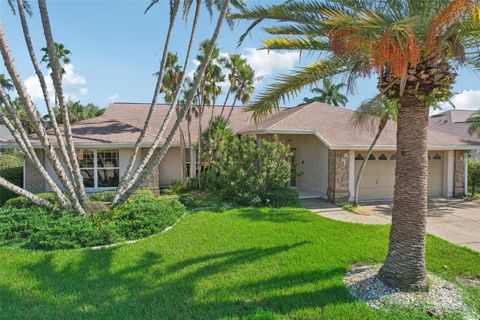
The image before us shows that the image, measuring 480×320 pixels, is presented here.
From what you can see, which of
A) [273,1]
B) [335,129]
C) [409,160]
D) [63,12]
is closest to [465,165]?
[335,129]

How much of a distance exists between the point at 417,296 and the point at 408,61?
3.81 metres

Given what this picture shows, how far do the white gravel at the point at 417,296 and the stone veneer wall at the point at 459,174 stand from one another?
1316 centimetres

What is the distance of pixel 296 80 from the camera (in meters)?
6.89

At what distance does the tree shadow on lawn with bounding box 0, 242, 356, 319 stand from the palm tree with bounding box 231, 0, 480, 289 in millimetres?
1448

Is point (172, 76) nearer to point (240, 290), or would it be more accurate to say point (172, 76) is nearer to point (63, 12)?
point (63, 12)

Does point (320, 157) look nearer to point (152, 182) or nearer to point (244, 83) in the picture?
point (244, 83)

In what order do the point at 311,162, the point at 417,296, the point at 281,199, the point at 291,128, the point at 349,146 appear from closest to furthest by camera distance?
the point at 417,296 → the point at 281,199 → the point at 349,146 → the point at 291,128 → the point at 311,162

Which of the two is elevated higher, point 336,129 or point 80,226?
point 336,129

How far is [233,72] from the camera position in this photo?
16156mm

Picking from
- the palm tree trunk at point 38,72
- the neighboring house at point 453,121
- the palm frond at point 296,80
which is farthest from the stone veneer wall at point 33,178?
the neighboring house at point 453,121

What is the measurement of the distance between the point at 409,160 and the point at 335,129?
36.8 ft

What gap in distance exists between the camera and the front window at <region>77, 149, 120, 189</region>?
15.6 metres

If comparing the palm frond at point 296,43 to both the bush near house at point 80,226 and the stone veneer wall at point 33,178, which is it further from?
the stone veneer wall at point 33,178

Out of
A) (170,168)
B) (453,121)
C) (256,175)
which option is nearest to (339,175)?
(256,175)
